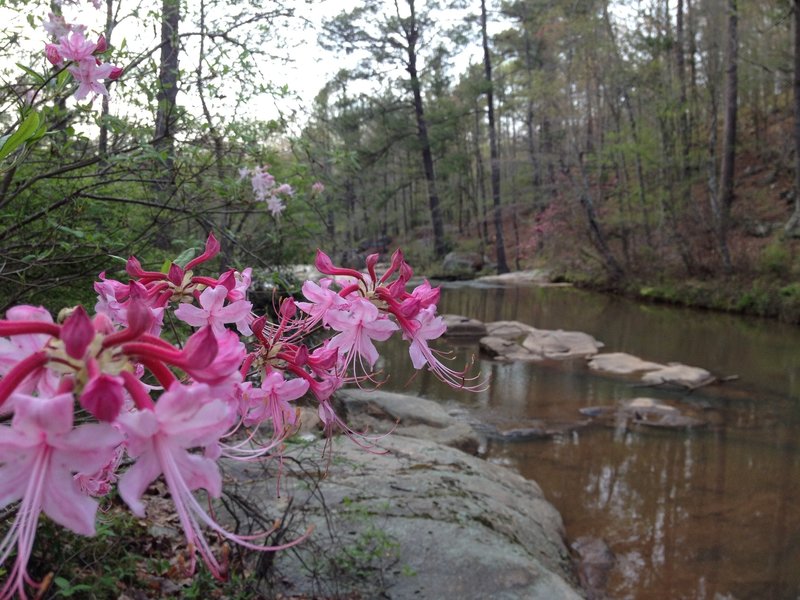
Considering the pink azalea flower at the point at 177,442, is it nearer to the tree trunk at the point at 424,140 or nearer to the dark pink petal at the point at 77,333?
the dark pink petal at the point at 77,333

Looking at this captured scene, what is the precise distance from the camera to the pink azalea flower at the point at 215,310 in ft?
3.14

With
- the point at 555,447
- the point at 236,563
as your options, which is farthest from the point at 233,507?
the point at 555,447

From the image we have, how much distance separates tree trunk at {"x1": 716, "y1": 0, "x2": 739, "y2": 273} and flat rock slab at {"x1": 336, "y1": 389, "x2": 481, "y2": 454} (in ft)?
38.4

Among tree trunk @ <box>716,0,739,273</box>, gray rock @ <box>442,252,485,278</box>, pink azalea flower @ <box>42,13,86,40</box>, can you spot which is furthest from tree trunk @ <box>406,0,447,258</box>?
pink azalea flower @ <box>42,13,86,40</box>

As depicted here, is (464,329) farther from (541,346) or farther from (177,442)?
(177,442)

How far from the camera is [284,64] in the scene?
4.24 m

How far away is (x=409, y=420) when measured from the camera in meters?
5.97

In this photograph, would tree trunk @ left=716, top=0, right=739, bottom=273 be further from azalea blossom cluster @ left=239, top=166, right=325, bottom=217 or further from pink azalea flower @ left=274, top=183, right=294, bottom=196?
azalea blossom cluster @ left=239, top=166, right=325, bottom=217

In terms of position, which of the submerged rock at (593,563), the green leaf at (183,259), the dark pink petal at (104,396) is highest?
the green leaf at (183,259)

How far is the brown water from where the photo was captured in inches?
163

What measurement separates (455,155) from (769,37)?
12322mm

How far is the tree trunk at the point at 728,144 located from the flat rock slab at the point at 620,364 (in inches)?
274

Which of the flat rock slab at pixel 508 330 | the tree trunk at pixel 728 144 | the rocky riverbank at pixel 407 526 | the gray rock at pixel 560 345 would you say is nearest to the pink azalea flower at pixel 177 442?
the rocky riverbank at pixel 407 526

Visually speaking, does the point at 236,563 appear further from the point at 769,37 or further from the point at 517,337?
the point at 769,37
